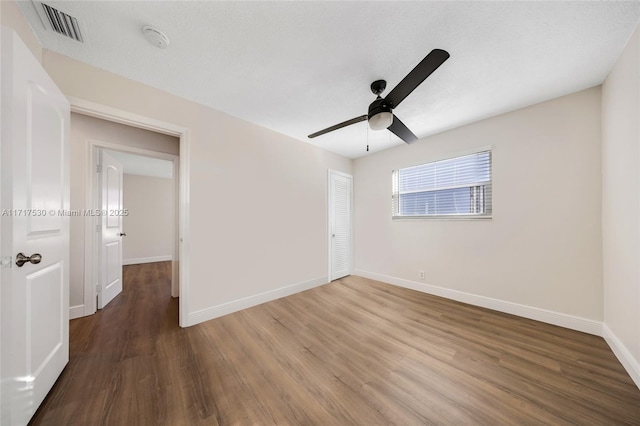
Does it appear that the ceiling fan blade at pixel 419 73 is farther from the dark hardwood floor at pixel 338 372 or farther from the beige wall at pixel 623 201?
the dark hardwood floor at pixel 338 372

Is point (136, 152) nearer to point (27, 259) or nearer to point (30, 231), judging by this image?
point (30, 231)

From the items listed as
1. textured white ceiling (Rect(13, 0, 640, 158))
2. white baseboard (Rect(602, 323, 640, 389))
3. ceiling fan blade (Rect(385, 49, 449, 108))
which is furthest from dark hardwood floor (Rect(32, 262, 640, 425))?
textured white ceiling (Rect(13, 0, 640, 158))

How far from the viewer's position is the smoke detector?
4.70ft

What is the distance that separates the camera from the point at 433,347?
186 cm

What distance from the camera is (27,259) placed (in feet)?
3.65

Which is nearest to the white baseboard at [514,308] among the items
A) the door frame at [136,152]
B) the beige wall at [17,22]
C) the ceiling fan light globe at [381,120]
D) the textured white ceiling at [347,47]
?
the textured white ceiling at [347,47]

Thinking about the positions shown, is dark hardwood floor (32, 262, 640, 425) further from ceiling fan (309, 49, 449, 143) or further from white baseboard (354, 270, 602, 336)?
ceiling fan (309, 49, 449, 143)

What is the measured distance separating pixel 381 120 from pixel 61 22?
2.39m

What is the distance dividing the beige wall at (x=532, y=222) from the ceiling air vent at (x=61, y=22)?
3843mm

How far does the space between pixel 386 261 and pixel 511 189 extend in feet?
6.66

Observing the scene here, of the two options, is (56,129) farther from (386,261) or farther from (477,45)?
(386,261)

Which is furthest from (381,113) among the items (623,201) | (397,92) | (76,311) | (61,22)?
(76,311)

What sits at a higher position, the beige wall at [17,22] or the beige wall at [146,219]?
the beige wall at [17,22]

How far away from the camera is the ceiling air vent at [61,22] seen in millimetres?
1328
